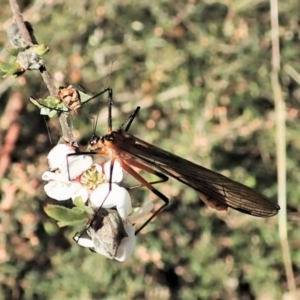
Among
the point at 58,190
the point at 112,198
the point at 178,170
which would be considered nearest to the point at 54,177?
the point at 58,190

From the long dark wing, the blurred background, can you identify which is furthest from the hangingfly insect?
the blurred background

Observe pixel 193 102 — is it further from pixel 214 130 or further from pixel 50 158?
pixel 50 158

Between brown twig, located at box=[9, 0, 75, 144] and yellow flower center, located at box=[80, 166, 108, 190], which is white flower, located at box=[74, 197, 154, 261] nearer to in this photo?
yellow flower center, located at box=[80, 166, 108, 190]

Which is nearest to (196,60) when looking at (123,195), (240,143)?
(240,143)

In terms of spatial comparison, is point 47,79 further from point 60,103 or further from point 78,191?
point 78,191

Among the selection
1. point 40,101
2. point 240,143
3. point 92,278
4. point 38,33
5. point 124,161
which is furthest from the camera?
point 240,143

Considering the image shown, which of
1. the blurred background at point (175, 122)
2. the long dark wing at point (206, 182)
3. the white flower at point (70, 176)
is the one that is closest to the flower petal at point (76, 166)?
the white flower at point (70, 176)

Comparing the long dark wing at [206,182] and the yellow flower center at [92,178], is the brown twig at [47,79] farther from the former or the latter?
the long dark wing at [206,182]
